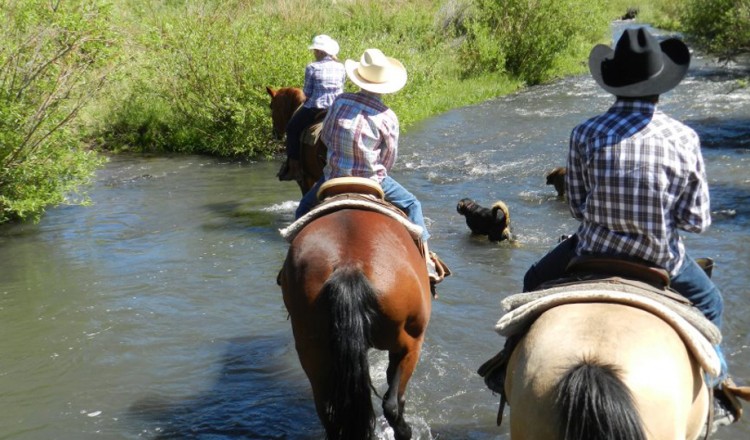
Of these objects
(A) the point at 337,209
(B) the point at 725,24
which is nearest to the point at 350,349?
(A) the point at 337,209

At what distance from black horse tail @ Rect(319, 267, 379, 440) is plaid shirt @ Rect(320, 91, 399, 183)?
164 centimetres

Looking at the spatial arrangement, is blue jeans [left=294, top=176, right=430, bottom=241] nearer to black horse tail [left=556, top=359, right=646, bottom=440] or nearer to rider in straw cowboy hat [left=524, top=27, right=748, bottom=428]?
rider in straw cowboy hat [left=524, top=27, right=748, bottom=428]

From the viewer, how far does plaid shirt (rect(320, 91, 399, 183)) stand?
5.93 metres

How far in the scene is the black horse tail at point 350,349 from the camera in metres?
4.37

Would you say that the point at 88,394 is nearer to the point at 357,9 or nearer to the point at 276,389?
the point at 276,389

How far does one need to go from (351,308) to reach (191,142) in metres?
14.0

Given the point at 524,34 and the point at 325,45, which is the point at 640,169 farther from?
the point at 524,34

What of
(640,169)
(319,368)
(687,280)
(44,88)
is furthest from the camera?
(44,88)

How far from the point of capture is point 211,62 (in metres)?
16.8

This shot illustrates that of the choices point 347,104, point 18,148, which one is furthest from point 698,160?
point 18,148

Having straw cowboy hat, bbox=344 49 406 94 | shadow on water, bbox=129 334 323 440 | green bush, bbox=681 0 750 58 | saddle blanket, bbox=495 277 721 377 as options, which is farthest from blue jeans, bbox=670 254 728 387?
green bush, bbox=681 0 750 58

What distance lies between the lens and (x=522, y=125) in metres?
18.8

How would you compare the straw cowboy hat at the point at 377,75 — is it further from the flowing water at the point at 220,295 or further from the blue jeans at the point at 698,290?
the blue jeans at the point at 698,290

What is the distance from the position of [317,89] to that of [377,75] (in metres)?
3.91
